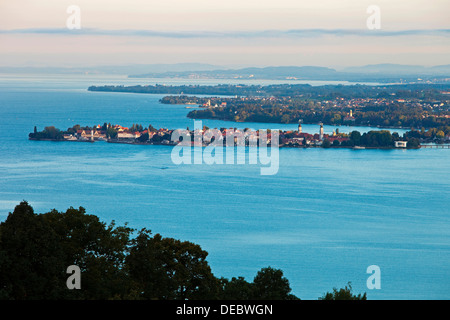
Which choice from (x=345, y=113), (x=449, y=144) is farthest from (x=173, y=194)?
(x=345, y=113)

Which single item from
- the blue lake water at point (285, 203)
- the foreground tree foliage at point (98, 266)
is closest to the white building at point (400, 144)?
the blue lake water at point (285, 203)

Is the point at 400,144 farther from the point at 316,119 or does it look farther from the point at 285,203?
the point at 285,203

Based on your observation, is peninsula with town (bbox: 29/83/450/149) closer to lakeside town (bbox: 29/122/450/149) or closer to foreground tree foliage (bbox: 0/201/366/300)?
lakeside town (bbox: 29/122/450/149)

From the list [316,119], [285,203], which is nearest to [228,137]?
[285,203]

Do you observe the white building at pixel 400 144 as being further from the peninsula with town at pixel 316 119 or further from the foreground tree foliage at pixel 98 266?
the foreground tree foliage at pixel 98 266

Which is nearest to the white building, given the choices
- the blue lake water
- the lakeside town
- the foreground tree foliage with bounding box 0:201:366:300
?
the lakeside town

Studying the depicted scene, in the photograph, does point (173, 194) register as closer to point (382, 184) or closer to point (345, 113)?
point (382, 184)
